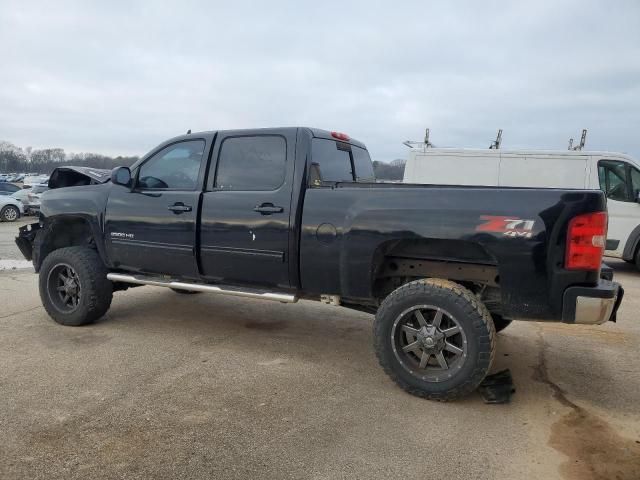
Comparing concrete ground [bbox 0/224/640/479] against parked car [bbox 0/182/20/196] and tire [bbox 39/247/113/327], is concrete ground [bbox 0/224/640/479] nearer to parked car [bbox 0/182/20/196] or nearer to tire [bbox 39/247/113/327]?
tire [bbox 39/247/113/327]

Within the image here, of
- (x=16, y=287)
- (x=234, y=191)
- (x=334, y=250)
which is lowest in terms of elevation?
(x=16, y=287)

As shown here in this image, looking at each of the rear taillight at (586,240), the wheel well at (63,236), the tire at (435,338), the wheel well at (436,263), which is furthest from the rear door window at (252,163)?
the rear taillight at (586,240)

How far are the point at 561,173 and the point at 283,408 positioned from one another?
27.8ft

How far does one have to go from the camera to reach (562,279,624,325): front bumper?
3.22 m

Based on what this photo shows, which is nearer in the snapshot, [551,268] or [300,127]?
[551,268]

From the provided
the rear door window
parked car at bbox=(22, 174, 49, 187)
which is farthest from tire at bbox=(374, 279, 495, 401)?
parked car at bbox=(22, 174, 49, 187)

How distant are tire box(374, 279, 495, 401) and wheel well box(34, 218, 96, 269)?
11.4ft

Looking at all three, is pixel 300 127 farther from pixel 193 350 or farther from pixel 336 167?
pixel 193 350

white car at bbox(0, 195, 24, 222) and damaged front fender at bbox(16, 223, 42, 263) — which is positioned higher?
damaged front fender at bbox(16, 223, 42, 263)

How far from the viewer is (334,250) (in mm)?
3885

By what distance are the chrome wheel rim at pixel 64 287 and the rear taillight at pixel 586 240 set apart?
451 centimetres

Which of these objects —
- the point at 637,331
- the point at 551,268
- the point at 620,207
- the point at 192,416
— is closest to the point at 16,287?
the point at 192,416

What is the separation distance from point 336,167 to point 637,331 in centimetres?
373

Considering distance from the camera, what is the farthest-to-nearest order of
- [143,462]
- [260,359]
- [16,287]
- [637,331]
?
[16,287] → [637,331] → [260,359] → [143,462]
